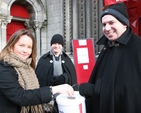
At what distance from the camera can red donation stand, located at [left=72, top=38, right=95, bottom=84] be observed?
5.49 meters

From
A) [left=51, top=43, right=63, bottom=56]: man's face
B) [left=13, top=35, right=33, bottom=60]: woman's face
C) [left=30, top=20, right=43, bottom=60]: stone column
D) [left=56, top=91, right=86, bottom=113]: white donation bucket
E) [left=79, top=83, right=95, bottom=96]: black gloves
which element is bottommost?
[left=56, top=91, right=86, bottom=113]: white donation bucket

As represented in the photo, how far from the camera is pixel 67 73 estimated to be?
3873 mm

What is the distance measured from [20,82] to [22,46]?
289 mm

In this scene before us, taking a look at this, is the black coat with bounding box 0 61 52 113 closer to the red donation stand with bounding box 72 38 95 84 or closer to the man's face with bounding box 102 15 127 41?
the man's face with bounding box 102 15 127 41

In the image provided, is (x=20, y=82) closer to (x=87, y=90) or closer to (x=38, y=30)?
(x=87, y=90)

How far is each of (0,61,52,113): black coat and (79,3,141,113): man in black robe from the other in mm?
357

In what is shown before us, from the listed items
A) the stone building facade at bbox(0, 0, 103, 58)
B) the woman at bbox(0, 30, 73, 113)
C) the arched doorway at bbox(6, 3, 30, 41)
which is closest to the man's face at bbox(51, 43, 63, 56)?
the woman at bbox(0, 30, 73, 113)

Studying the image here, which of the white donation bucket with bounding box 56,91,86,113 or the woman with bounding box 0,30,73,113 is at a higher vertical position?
the woman with bounding box 0,30,73,113

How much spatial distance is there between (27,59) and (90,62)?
13.1ft

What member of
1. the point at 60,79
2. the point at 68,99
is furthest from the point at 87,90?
the point at 60,79

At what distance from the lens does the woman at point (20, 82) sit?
143 cm

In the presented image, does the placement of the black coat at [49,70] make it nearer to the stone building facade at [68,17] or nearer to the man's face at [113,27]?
the man's face at [113,27]

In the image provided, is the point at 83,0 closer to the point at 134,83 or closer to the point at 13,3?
the point at 13,3

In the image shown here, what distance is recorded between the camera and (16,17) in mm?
8617
